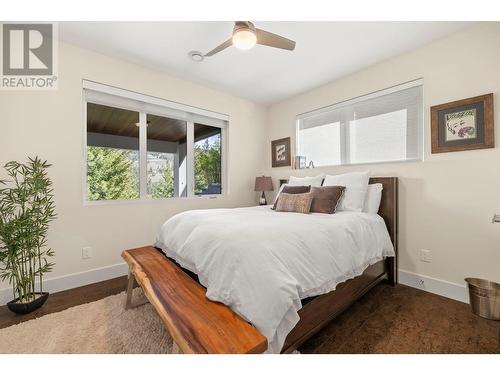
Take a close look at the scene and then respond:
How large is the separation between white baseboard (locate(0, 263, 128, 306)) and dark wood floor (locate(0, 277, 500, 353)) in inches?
3.0

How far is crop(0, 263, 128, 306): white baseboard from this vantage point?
78.8 inches

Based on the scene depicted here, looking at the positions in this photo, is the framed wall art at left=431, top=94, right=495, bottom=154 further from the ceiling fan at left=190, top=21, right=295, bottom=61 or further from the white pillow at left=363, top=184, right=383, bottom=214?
the ceiling fan at left=190, top=21, right=295, bottom=61

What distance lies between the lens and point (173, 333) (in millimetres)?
971

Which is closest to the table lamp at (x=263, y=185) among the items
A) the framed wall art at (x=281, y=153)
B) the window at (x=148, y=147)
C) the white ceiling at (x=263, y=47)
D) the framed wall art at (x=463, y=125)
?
the framed wall art at (x=281, y=153)

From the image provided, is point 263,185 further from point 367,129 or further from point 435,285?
point 435,285

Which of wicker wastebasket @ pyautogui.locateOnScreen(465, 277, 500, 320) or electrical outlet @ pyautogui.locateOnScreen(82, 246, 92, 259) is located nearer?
wicker wastebasket @ pyautogui.locateOnScreen(465, 277, 500, 320)

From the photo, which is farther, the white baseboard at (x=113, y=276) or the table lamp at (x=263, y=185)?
the table lamp at (x=263, y=185)

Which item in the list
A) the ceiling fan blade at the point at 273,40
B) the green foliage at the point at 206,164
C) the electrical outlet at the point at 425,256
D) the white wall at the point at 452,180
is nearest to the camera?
the ceiling fan blade at the point at 273,40

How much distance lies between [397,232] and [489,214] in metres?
0.73

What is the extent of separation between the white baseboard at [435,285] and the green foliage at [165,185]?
2.97 metres

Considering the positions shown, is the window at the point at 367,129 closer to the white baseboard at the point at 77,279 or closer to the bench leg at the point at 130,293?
the bench leg at the point at 130,293

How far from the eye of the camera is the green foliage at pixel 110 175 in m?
2.54


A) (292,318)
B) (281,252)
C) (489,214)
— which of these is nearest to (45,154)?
(281,252)

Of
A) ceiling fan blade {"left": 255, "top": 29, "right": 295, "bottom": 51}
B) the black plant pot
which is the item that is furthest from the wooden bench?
ceiling fan blade {"left": 255, "top": 29, "right": 295, "bottom": 51}
